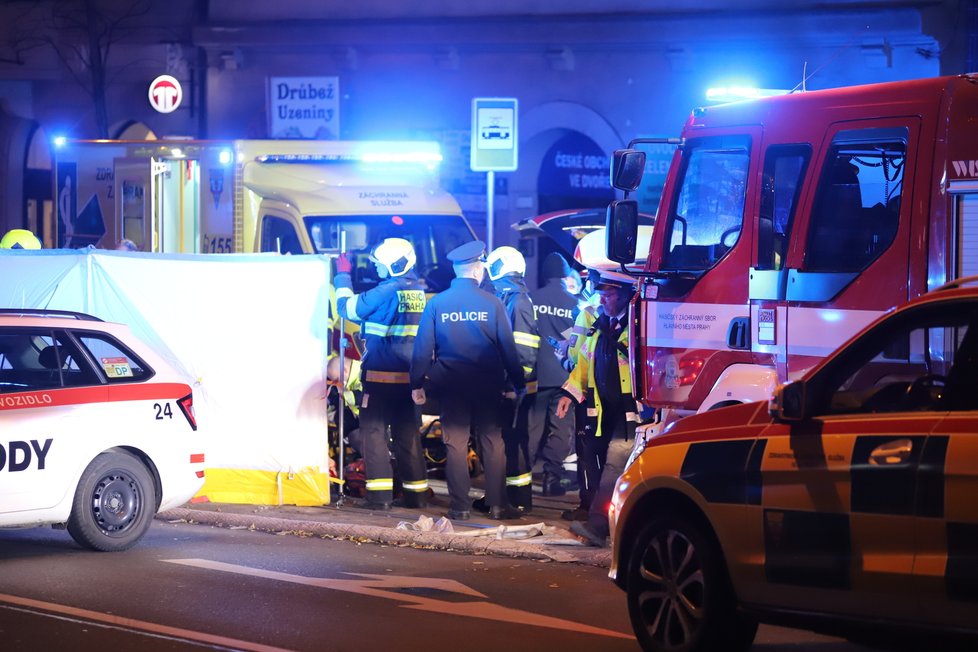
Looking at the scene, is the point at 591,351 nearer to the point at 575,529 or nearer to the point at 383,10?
the point at 575,529

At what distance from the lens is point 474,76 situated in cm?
2425

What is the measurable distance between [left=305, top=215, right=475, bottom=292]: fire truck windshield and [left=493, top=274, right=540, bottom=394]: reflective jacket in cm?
315

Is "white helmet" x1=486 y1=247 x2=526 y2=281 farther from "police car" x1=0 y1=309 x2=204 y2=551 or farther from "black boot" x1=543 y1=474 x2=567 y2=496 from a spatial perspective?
"police car" x1=0 y1=309 x2=204 y2=551

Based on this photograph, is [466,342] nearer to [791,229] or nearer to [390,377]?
[390,377]

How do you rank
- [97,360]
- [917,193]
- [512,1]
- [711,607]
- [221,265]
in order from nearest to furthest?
[711,607], [917,193], [97,360], [221,265], [512,1]

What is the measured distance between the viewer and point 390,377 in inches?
470

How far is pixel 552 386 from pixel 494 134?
2.70m

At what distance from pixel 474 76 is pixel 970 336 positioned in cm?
1902

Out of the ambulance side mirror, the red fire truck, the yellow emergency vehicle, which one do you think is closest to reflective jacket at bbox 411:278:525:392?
the red fire truck

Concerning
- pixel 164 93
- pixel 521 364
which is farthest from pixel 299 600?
pixel 164 93

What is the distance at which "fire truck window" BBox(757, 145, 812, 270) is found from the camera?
8.52m

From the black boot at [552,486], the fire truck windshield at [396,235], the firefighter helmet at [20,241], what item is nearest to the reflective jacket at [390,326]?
the black boot at [552,486]

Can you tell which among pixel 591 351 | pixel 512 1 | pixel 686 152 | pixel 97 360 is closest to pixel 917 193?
pixel 686 152

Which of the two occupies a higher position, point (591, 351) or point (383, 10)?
point (383, 10)
